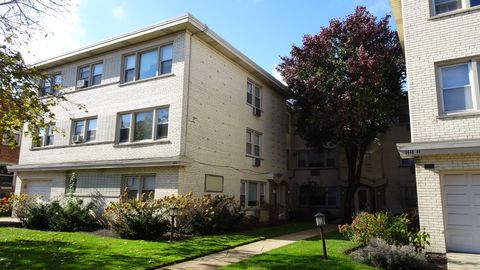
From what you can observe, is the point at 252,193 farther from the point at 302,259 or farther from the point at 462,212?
the point at 462,212

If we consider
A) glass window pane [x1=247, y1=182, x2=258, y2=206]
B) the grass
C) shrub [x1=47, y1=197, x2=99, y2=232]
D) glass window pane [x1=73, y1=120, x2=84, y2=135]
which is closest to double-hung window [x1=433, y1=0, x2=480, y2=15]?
the grass

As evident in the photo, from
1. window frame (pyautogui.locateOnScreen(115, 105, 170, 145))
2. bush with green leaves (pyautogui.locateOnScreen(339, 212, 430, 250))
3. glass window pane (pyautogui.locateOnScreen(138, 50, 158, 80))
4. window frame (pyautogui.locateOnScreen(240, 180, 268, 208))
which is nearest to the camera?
bush with green leaves (pyautogui.locateOnScreen(339, 212, 430, 250))

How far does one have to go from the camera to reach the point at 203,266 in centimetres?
920

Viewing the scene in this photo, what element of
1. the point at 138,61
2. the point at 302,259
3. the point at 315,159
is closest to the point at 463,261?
the point at 302,259

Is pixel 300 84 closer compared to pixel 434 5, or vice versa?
pixel 434 5

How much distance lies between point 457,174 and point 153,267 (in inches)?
359

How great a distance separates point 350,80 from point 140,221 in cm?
1303

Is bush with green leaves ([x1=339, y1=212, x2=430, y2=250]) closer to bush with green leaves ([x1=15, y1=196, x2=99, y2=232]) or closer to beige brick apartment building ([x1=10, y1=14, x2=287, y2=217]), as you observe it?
beige brick apartment building ([x1=10, y1=14, x2=287, y2=217])

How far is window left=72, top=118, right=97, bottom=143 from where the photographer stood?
19.1m

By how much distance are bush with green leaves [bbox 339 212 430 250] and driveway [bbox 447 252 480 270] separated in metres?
0.76

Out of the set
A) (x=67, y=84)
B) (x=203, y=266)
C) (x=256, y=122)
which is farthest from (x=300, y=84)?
(x=203, y=266)

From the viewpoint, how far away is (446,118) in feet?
36.5

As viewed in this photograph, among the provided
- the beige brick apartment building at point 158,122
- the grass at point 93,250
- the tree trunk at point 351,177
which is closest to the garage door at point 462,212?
the grass at point 93,250

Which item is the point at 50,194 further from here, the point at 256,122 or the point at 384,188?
the point at 384,188
